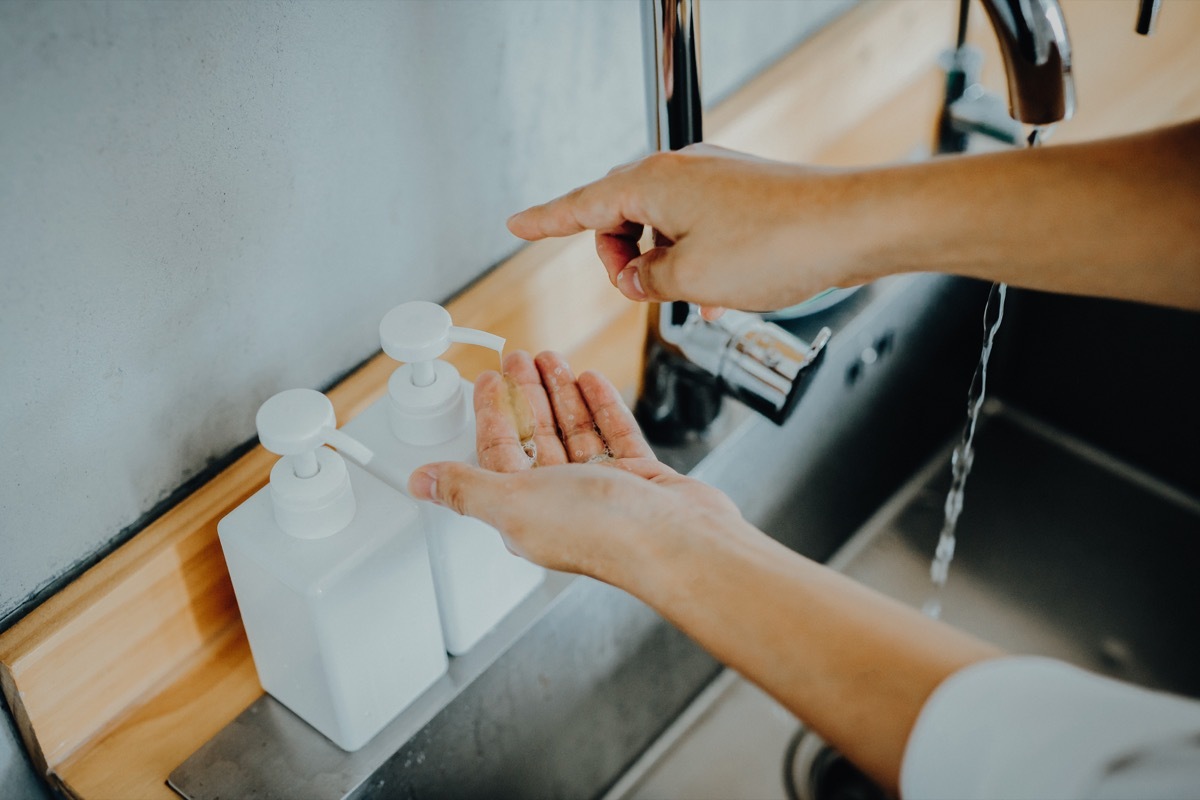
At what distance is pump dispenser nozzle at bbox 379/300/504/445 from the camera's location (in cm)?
54

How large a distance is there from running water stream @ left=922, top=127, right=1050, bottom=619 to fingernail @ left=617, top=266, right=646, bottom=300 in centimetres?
40

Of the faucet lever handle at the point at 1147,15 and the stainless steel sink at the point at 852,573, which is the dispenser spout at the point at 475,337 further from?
the faucet lever handle at the point at 1147,15

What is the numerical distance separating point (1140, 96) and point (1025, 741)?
83 cm

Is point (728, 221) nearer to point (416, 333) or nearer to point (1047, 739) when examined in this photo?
point (416, 333)

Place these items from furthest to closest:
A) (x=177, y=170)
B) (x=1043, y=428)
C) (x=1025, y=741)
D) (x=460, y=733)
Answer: (x=1043, y=428) → (x=460, y=733) → (x=177, y=170) → (x=1025, y=741)

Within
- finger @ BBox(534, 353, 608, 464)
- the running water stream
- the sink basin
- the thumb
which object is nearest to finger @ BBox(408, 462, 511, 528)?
the thumb

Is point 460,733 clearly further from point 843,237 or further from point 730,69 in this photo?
point 730,69

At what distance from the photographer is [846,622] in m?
0.47

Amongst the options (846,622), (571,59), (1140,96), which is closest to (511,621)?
(846,622)

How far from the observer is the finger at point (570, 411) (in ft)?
2.09

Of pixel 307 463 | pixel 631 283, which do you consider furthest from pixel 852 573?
pixel 307 463

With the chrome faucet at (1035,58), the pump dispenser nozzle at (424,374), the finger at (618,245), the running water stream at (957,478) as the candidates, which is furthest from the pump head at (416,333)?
the running water stream at (957,478)

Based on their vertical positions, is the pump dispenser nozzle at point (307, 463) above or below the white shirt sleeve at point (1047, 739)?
above

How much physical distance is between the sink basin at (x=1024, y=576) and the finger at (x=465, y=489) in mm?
362
